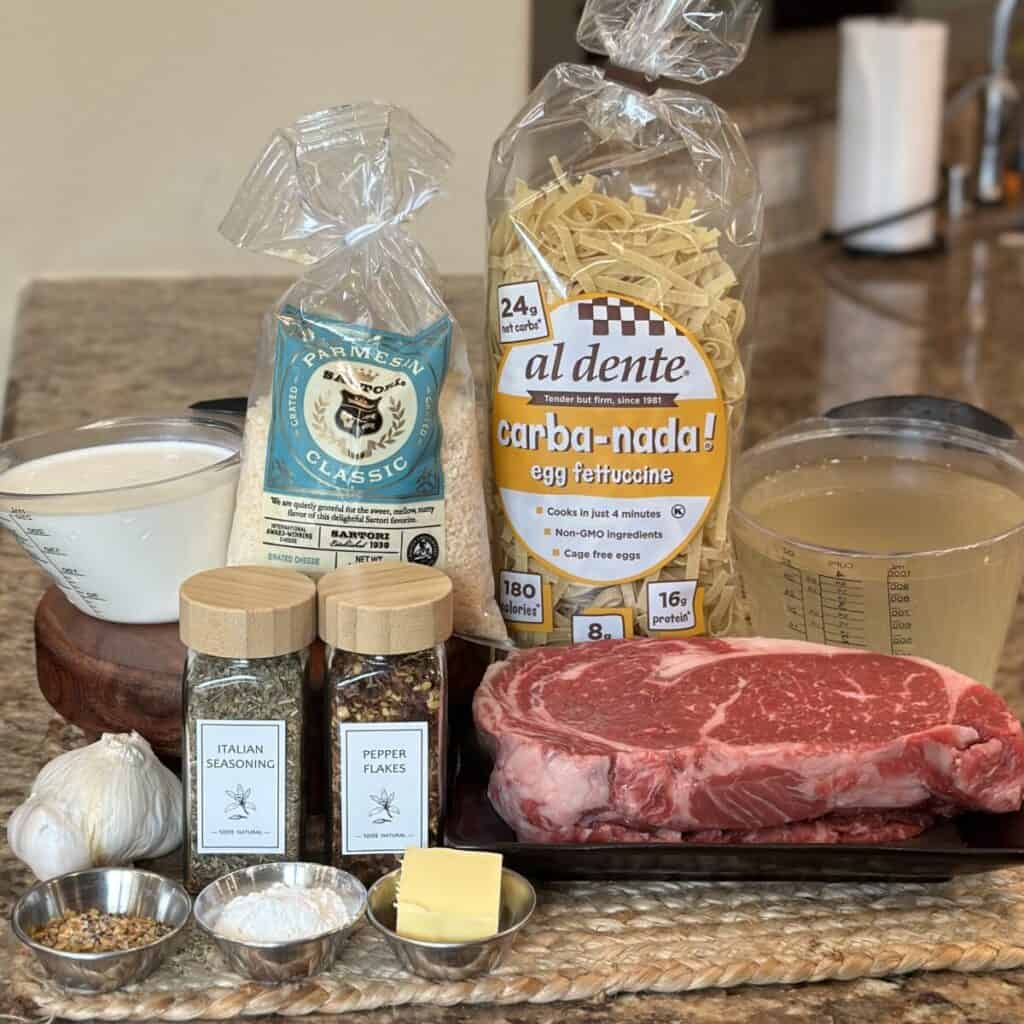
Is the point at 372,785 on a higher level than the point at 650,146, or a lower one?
lower

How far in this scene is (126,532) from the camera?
85cm

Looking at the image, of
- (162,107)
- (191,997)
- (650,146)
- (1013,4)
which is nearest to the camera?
(191,997)

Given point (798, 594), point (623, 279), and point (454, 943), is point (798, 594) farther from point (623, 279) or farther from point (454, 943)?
point (454, 943)

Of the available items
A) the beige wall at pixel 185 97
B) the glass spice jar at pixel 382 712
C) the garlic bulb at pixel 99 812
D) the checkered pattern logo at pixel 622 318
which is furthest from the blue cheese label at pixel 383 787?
the beige wall at pixel 185 97

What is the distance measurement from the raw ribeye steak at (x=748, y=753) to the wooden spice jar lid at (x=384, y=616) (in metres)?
0.07

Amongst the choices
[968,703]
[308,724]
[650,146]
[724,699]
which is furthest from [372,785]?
[650,146]

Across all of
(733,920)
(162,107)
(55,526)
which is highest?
(162,107)

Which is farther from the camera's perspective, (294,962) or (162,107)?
(162,107)

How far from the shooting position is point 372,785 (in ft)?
2.53

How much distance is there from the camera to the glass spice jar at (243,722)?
0.75m

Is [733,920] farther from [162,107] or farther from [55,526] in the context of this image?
[162,107]

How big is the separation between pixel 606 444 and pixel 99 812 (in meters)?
0.34

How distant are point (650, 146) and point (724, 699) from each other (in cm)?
34

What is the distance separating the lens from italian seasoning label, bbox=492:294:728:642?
2.92ft
